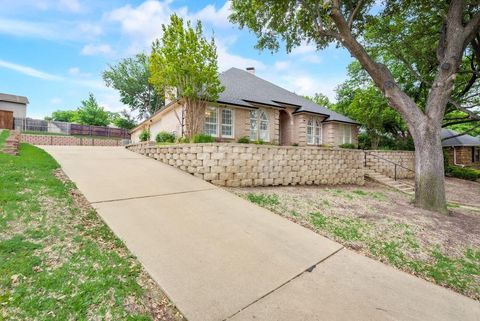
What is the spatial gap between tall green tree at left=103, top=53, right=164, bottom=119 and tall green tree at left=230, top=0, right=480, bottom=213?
26186 mm

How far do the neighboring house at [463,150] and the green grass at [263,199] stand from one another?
26785mm

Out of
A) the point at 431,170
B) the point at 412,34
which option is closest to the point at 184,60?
the point at 431,170

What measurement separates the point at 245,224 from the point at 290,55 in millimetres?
9800

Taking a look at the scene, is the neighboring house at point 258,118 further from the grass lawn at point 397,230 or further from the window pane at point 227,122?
the grass lawn at point 397,230

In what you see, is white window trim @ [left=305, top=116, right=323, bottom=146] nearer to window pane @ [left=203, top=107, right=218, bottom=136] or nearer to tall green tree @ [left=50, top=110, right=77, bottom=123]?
window pane @ [left=203, top=107, right=218, bottom=136]

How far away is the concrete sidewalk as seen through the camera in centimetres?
235

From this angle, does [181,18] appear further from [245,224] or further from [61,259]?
[61,259]

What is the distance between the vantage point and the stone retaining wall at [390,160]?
14000 mm

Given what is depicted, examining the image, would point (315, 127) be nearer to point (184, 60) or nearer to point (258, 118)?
point (258, 118)

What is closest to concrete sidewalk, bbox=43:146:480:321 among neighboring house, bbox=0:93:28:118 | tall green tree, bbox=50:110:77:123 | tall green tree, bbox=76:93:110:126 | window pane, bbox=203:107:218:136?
window pane, bbox=203:107:218:136

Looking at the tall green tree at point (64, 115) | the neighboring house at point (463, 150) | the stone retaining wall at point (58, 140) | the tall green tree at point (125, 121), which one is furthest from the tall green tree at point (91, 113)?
the neighboring house at point (463, 150)

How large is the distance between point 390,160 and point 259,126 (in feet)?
30.3

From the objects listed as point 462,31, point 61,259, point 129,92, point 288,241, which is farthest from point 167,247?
point 129,92

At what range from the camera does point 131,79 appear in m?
32.6
